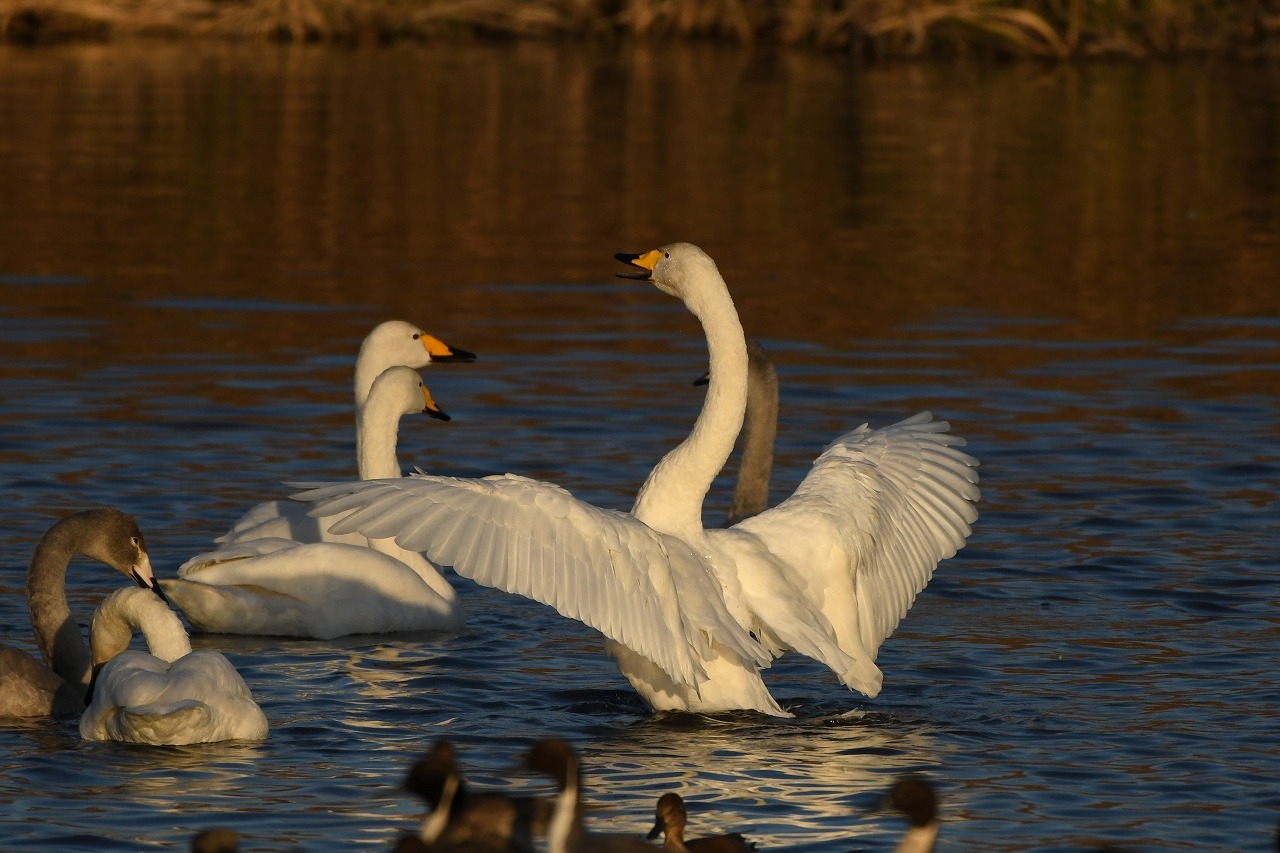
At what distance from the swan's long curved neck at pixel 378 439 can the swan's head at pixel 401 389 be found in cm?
3

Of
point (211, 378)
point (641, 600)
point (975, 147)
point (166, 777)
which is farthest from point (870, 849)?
point (975, 147)

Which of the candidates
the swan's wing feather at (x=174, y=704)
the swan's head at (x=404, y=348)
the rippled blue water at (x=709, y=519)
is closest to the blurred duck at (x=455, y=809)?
the rippled blue water at (x=709, y=519)

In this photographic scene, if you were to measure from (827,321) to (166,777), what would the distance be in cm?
945

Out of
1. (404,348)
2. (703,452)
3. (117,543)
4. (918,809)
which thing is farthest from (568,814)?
(404,348)

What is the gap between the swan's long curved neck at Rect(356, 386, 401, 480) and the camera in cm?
998

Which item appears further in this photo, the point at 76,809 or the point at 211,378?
the point at 211,378

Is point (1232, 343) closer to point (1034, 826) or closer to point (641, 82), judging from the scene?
point (1034, 826)

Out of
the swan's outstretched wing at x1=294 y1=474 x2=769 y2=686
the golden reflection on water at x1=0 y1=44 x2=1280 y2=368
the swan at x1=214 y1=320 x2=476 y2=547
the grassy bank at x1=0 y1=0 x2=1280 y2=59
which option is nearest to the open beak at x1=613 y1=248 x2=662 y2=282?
the swan's outstretched wing at x1=294 y1=474 x2=769 y2=686

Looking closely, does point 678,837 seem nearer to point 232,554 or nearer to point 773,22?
point 232,554

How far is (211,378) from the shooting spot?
44.7 feet

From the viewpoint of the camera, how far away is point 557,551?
720cm

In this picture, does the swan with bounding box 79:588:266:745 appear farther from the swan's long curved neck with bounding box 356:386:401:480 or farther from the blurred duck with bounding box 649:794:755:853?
the swan's long curved neck with bounding box 356:386:401:480

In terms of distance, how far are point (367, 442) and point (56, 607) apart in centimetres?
203

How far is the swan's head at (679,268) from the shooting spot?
8125mm
